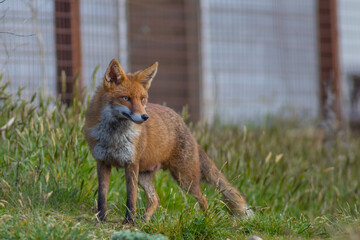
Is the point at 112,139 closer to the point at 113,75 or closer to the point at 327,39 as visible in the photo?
the point at 113,75

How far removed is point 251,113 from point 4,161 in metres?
6.51

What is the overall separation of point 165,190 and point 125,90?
1.33 metres

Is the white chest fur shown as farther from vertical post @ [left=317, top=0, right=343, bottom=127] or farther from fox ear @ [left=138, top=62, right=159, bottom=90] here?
vertical post @ [left=317, top=0, right=343, bottom=127]

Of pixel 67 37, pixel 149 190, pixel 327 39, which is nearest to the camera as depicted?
pixel 149 190

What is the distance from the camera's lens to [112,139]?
388cm

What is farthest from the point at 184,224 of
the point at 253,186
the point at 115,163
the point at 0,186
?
the point at 253,186

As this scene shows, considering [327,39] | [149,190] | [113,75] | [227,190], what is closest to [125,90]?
[113,75]

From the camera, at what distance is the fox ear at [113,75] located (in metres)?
3.92

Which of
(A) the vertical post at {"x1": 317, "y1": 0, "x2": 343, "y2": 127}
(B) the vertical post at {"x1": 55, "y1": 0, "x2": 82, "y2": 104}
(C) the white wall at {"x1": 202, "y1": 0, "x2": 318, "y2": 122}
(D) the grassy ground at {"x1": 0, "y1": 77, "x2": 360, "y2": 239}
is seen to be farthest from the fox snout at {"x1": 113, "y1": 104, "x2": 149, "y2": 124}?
(A) the vertical post at {"x1": 317, "y1": 0, "x2": 343, "y2": 127}

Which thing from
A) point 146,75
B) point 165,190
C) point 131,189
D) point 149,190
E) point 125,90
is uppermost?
point 146,75

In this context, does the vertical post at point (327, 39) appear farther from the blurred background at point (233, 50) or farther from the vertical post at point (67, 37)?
the vertical post at point (67, 37)

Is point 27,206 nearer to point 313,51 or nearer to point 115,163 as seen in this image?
point 115,163

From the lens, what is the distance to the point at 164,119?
4422mm

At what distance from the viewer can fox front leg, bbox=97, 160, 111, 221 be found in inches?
151
